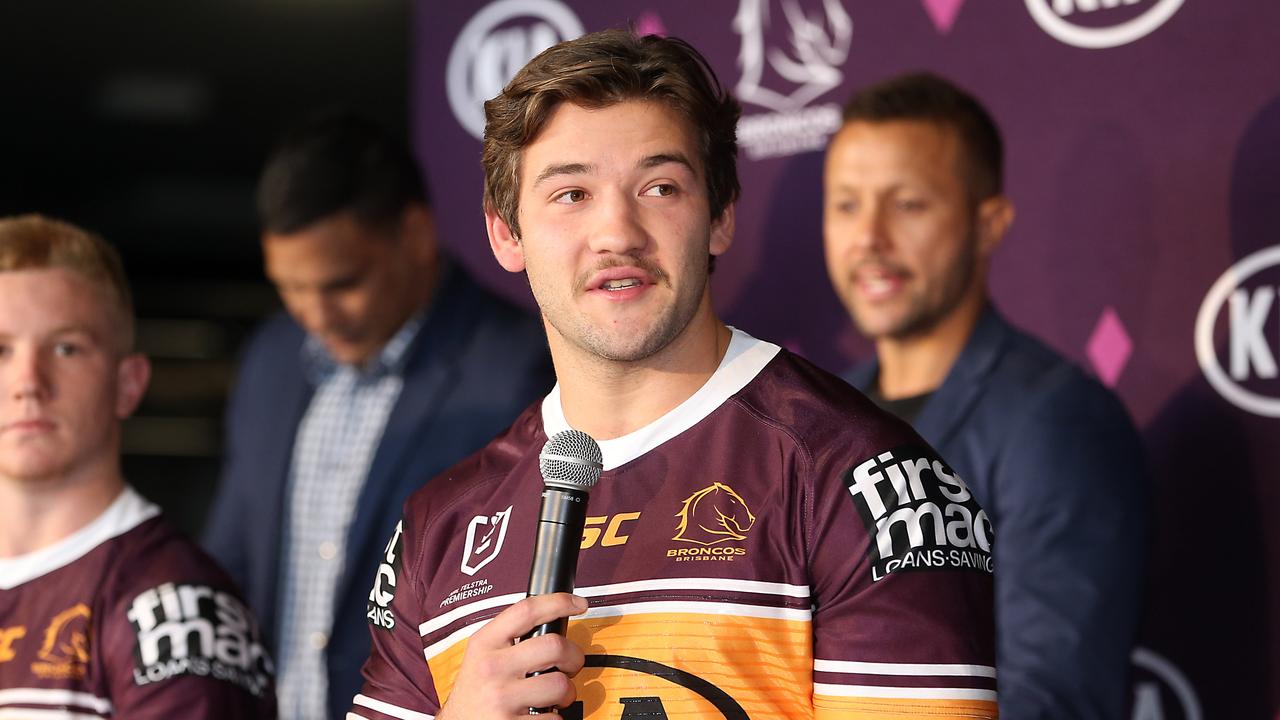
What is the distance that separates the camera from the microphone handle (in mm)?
1483

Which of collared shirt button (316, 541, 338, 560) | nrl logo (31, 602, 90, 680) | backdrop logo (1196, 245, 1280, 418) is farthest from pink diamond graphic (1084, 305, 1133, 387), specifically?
nrl logo (31, 602, 90, 680)

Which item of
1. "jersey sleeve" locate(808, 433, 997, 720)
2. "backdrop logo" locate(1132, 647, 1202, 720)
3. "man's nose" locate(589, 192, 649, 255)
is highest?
"man's nose" locate(589, 192, 649, 255)

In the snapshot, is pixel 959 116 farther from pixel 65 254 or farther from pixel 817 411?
pixel 65 254

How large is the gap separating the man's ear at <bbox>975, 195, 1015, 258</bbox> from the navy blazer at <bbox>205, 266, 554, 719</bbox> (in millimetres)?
958

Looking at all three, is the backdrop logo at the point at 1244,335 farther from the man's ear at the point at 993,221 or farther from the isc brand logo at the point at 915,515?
the isc brand logo at the point at 915,515

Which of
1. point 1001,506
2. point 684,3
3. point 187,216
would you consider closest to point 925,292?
point 1001,506

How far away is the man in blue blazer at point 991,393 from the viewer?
242cm

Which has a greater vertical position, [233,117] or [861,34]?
[233,117]

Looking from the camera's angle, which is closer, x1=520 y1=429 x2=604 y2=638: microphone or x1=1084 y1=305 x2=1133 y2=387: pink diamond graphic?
x1=520 y1=429 x2=604 y2=638: microphone

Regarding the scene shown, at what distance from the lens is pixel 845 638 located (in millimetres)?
1531

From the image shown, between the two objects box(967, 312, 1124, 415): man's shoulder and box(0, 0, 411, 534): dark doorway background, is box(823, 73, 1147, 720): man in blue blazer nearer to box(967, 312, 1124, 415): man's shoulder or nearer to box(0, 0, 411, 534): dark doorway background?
box(967, 312, 1124, 415): man's shoulder

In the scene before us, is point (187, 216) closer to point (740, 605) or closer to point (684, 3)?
point (684, 3)

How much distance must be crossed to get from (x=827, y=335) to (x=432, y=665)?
5.12ft

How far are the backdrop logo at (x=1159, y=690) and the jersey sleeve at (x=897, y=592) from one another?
121 cm
